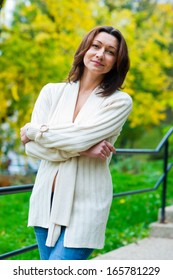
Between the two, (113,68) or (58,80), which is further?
(58,80)

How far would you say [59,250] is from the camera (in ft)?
8.46

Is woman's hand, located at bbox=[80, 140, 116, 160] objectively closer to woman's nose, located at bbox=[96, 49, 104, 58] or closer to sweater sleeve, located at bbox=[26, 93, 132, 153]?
sweater sleeve, located at bbox=[26, 93, 132, 153]

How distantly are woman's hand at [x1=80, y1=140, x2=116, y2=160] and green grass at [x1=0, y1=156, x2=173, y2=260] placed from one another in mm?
2511

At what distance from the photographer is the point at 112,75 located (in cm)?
281

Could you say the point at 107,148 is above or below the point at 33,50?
above

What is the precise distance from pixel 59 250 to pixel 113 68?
3.16 ft

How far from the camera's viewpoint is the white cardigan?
2.59m

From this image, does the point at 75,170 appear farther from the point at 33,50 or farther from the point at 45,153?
the point at 33,50

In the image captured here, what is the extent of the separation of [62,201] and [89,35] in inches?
33.9

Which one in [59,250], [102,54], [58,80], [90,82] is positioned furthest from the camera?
[58,80]

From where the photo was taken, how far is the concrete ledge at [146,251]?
4707mm

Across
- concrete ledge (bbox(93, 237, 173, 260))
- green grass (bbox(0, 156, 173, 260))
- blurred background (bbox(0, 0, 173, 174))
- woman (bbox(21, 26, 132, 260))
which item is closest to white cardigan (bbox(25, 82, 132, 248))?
woman (bbox(21, 26, 132, 260))

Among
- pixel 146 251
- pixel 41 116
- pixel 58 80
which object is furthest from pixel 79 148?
pixel 58 80

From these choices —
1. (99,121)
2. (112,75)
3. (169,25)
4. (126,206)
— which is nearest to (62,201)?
(99,121)
